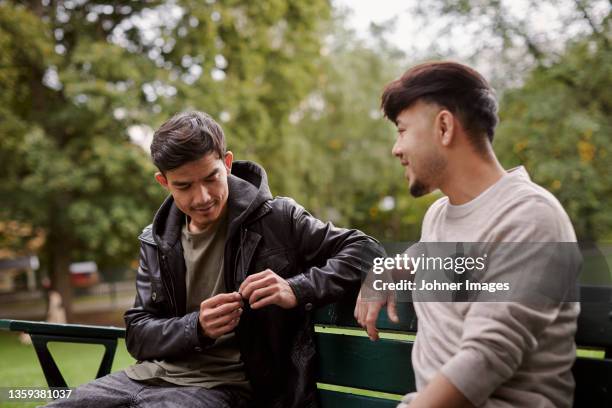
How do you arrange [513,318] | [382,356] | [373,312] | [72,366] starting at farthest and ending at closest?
[72,366] < [382,356] < [373,312] < [513,318]

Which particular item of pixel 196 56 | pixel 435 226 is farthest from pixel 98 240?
pixel 435 226

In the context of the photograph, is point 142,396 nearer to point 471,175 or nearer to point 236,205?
→ point 236,205

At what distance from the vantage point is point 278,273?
8.27 ft

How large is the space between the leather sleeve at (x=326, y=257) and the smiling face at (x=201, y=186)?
0.29 metres

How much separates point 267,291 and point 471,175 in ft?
2.74

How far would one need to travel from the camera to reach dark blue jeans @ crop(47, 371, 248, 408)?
244 cm

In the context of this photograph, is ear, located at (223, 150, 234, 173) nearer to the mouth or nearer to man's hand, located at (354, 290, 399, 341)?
the mouth

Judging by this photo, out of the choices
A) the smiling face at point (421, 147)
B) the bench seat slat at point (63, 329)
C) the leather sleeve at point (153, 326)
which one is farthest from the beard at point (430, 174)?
the bench seat slat at point (63, 329)

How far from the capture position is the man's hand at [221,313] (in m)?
2.26

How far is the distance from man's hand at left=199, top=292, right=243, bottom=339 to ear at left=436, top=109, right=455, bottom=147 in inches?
35.9

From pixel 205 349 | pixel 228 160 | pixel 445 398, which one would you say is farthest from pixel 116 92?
pixel 445 398

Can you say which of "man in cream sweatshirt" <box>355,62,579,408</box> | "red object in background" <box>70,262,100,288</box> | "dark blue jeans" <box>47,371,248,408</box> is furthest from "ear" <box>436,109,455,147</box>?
"red object in background" <box>70,262,100,288</box>

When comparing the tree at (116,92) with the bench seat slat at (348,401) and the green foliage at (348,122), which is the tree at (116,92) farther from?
the bench seat slat at (348,401)

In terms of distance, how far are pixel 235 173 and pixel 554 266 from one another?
1.63m
